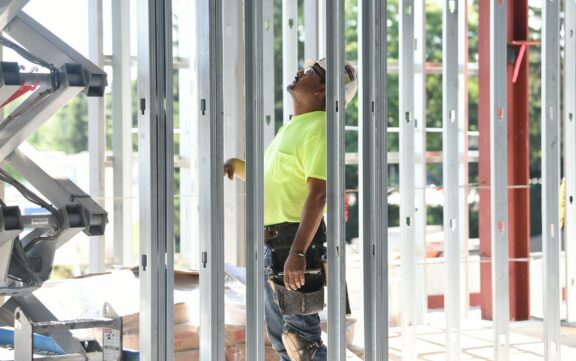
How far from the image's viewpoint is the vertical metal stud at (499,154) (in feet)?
13.2

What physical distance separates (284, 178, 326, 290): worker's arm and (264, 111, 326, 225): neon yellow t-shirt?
15 cm

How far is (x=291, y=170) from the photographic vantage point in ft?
11.1

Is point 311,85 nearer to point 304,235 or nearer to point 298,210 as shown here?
point 298,210

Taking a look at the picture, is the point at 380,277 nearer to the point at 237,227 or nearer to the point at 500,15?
the point at 500,15

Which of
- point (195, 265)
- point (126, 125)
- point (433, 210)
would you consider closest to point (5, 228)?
point (126, 125)

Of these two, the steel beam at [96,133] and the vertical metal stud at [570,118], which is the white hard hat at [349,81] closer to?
the steel beam at [96,133]

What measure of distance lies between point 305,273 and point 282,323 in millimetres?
238

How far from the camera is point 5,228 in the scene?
2.30 metres

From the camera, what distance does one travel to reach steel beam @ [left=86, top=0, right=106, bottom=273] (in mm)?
4863

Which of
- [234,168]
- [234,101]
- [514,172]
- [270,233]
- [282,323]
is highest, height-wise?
[234,101]

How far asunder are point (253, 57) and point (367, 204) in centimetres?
64

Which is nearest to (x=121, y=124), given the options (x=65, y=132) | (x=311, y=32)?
(x=311, y=32)

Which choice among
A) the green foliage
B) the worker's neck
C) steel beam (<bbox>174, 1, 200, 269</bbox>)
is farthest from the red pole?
the green foliage

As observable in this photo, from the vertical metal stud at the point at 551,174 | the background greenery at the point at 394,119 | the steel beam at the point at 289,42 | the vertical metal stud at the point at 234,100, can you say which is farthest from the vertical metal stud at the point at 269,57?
the background greenery at the point at 394,119
